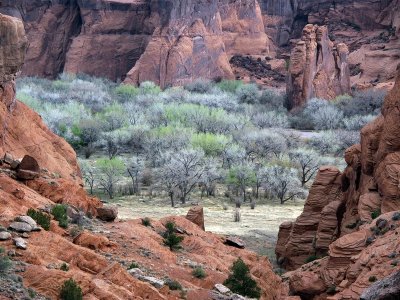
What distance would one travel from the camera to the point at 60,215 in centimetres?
2270

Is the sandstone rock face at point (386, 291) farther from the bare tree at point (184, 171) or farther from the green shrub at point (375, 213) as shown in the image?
the bare tree at point (184, 171)

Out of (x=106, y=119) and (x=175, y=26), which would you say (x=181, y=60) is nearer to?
(x=175, y=26)

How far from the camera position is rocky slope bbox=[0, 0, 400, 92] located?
96.1 meters

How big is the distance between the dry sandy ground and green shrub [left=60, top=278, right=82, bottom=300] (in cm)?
1909

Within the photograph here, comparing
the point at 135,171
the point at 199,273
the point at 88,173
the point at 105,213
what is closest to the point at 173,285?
the point at 199,273

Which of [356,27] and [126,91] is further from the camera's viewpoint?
[356,27]

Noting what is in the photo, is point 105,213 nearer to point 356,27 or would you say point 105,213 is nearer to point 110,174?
point 110,174

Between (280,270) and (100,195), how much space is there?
737 inches

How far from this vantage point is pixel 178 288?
20.9m

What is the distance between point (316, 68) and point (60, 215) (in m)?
60.7

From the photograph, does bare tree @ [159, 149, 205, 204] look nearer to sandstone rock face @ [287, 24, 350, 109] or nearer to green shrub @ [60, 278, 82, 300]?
sandstone rock face @ [287, 24, 350, 109]

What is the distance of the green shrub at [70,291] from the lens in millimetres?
16391

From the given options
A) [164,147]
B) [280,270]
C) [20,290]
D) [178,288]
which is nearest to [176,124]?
[164,147]

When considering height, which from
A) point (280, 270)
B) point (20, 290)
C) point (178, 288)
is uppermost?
point (20, 290)
